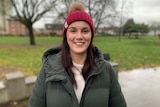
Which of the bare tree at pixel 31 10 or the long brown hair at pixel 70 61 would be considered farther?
the bare tree at pixel 31 10

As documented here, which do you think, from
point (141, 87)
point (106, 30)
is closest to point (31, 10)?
point (141, 87)

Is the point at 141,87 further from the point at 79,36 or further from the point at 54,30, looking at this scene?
the point at 54,30

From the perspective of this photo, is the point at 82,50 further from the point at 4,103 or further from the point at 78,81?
the point at 4,103

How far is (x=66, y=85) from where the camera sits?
1661mm

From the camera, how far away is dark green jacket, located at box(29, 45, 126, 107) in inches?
65.4

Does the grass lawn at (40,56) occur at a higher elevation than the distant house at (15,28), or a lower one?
lower

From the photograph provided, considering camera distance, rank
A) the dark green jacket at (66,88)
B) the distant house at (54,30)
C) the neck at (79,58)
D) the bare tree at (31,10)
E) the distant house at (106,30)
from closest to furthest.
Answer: the dark green jacket at (66,88) → the neck at (79,58) → the bare tree at (31,10) → the distant house at (106,30) → the distant house at (54,30)

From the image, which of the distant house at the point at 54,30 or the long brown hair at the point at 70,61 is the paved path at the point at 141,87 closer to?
the long brown hair at the point at 70,61

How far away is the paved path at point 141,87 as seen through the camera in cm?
503

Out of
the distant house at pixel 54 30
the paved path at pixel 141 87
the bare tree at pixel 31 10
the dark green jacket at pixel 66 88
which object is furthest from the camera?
the distant house at pixel 54 30

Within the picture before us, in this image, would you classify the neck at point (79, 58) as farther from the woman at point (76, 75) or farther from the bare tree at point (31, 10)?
the bare tree at point (31, 10)

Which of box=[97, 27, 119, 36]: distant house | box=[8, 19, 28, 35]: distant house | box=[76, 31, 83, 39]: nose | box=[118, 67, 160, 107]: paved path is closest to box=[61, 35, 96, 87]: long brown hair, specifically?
box=[76, 31, 83, 39]: nose

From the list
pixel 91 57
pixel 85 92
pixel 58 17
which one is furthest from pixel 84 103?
pixel 58 17

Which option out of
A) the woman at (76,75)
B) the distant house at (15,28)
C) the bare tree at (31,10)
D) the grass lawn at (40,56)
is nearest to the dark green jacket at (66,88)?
the woman at (76,75)
